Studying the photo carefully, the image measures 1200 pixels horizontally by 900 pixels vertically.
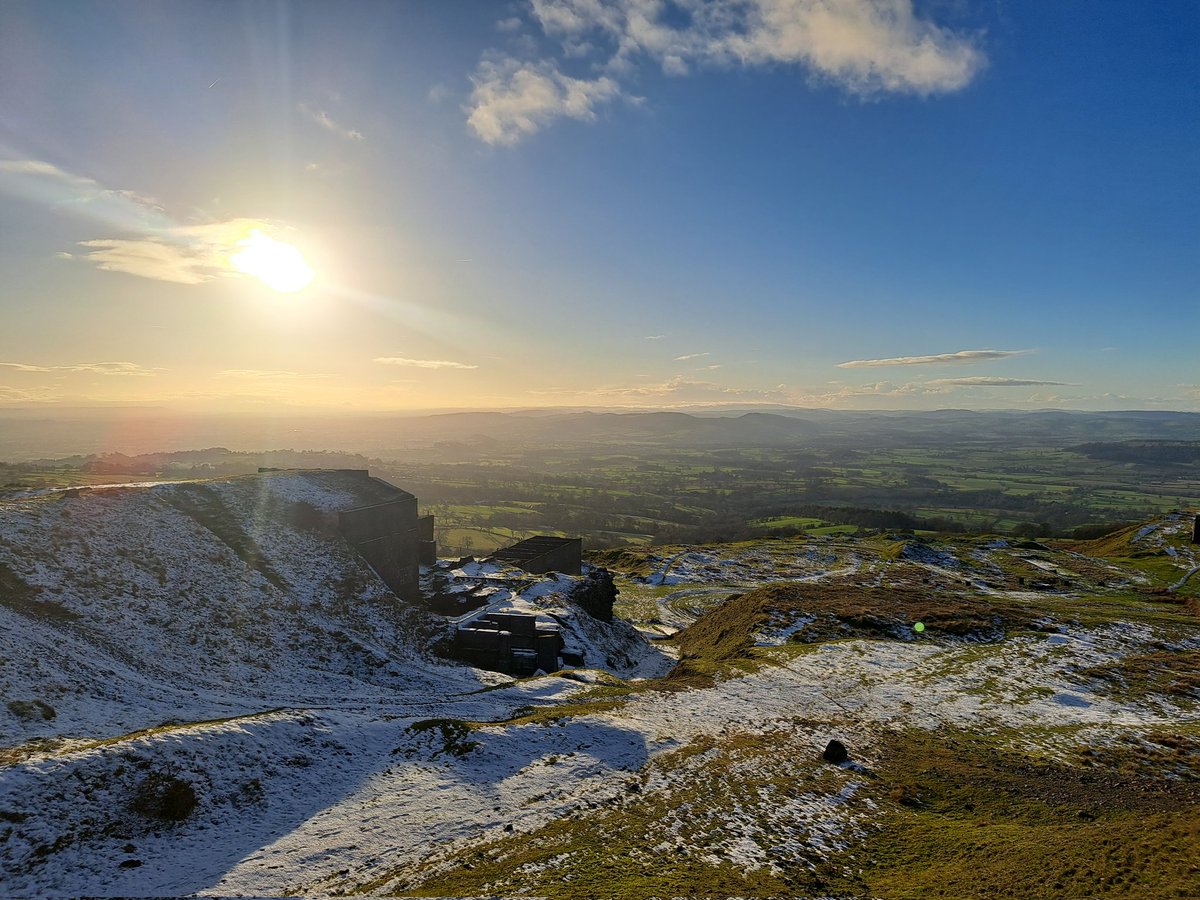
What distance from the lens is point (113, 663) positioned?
24094 millimetres

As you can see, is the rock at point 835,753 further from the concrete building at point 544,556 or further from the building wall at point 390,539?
the concrete building at point 544,556

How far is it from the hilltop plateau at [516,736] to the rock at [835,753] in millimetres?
530

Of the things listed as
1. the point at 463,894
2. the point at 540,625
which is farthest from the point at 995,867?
the point at 540,625

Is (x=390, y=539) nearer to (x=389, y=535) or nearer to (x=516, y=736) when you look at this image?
(x=389, y=535)

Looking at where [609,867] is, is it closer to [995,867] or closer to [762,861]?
[762,861]

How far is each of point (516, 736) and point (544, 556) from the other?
131 feet

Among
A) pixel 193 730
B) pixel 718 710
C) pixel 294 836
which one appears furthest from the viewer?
pixel 718 710

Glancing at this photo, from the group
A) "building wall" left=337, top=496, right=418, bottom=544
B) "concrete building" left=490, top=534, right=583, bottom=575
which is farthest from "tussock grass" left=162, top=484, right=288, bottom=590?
"concrete building" left=490, top=534, right=583, bottom=575

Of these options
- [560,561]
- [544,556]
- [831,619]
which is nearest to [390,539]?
[544,556]

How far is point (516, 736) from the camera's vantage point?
21.5 m

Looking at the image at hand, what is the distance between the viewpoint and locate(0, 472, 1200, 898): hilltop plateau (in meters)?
13.6

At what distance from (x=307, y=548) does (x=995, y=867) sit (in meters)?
40.6

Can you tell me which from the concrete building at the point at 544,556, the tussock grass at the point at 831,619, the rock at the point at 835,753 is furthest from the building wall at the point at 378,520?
the rock at the point at 835,753

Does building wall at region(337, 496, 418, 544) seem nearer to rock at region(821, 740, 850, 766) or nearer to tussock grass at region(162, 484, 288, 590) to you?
tussock grass at region(162, 484, 288, 590)
